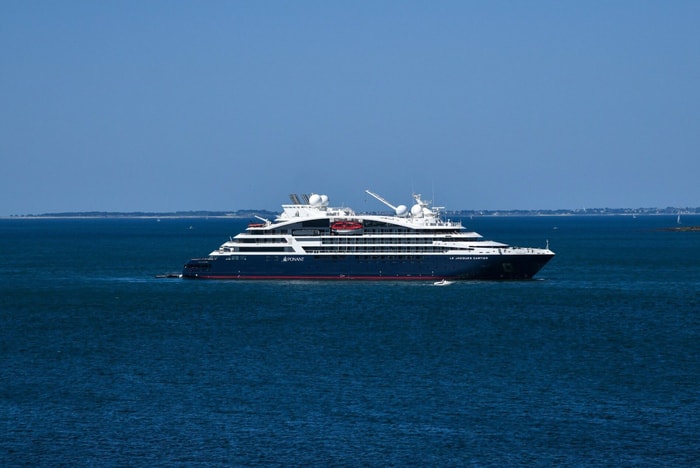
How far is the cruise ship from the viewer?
95.9 meters

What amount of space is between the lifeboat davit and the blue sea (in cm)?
589

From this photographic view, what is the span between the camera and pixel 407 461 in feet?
123

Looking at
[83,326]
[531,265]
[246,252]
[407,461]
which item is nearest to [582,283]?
[531,265]

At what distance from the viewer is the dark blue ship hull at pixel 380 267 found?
9569 cm

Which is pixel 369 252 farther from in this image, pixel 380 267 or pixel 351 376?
pixel 351 376

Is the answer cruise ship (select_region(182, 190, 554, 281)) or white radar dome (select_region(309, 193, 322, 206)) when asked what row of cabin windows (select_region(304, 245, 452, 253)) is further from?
white radar dome (select_region(309, 193, 322, 206))

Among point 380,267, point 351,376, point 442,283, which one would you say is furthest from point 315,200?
point 351,376

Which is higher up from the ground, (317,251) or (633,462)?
(317,251)

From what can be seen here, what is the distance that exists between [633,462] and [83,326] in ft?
139

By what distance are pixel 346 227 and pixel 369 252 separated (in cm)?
293

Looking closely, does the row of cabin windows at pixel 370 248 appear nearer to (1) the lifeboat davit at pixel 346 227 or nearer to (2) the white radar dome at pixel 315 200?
(1) the lifeboat davit at pixel 346 227

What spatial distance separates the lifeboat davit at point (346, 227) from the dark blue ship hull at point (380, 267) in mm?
2161

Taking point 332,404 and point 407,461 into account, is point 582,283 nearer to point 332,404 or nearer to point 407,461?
point 332,404

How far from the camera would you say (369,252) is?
96.9 meters
